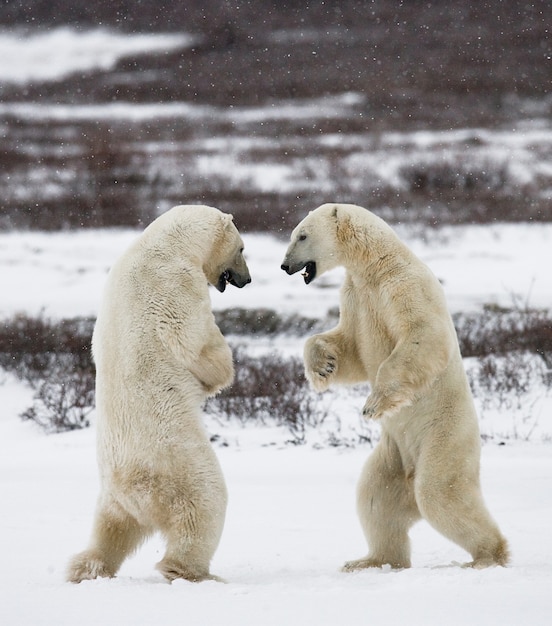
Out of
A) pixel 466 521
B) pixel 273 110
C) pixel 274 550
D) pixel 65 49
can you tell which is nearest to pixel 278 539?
pixel 274 550

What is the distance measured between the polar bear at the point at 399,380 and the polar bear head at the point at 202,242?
0.72 ft

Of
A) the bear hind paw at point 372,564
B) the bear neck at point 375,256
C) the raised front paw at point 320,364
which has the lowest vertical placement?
the bear hind paw at point 372,564

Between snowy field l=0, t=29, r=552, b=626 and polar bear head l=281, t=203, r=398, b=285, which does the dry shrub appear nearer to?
snowy field l=0, t=29, r=552, b=626

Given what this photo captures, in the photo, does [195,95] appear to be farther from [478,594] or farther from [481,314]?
[478,594]

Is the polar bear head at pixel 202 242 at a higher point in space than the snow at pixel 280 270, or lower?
higher

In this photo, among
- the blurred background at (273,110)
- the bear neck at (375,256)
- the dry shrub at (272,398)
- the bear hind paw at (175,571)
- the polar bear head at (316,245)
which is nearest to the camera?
the bear hind paw at (175,571)

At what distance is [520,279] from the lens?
10742 millimetres

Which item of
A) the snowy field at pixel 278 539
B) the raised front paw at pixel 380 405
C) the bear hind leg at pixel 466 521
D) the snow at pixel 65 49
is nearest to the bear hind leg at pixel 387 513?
the snowy field at pixel 278 539

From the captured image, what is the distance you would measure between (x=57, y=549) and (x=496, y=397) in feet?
11.7

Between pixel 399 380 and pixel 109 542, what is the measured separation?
1.09 m

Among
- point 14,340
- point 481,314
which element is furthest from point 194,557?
point 481,314

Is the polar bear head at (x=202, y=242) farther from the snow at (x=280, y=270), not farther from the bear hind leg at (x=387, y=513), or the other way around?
the snow at (x=280, y=270)

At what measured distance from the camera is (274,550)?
401cm

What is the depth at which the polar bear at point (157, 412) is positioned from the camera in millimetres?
3291
